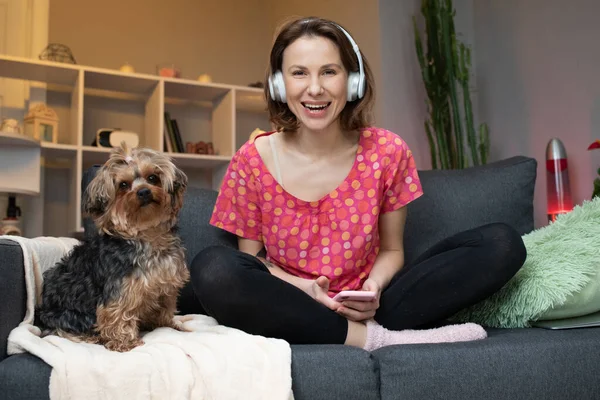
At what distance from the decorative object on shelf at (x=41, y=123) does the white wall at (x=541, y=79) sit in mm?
2521

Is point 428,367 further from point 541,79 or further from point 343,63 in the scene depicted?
point 541,79

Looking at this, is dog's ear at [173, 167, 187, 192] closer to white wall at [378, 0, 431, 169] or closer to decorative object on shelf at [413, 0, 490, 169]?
decorative object on shelf at [413, 0, 490, 169]

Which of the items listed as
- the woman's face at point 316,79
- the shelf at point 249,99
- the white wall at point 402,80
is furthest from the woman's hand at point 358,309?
the shelf at point 249,99

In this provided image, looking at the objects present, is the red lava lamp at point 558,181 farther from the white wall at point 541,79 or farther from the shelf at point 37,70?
the shelf at point 37,70

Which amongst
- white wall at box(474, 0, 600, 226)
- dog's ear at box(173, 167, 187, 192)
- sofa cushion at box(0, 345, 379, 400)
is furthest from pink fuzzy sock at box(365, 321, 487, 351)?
white wall at box(474, 0, 600, 226)

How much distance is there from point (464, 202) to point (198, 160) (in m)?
2.25

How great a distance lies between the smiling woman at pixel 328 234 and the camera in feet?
4.59

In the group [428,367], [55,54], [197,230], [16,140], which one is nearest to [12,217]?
[16,140]

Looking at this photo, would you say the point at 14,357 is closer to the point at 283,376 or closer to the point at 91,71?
the point at 283,376

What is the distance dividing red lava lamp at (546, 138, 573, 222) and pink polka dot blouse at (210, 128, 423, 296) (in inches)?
51.4

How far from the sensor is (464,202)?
2.01 meters

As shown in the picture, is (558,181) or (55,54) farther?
(55,54)

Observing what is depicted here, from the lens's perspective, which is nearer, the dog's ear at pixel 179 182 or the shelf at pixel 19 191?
the dog's ear at pixel 179 182

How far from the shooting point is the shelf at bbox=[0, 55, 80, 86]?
3363mm
